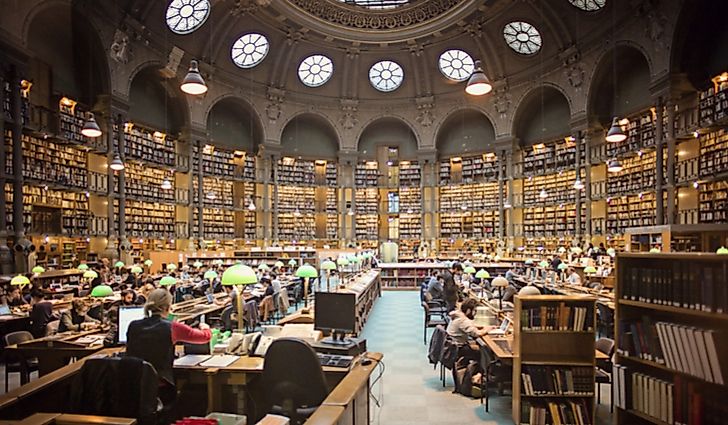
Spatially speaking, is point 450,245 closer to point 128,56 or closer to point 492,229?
point 492,229

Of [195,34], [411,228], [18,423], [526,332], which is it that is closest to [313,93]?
[195,34]

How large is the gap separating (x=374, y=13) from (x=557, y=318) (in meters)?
21.7

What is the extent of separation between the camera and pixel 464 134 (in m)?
26.8

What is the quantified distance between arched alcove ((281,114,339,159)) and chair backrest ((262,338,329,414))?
→ 23.6 metres

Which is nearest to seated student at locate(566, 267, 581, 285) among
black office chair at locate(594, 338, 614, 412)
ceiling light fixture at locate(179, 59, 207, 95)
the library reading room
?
the library reading room

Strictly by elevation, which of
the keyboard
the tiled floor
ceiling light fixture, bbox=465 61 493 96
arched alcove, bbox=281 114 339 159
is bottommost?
the tiled floor

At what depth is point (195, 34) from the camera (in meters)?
20.6

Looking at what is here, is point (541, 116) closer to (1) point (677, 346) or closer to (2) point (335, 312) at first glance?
(2) point (335, 312)

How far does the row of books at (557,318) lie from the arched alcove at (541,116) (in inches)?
726

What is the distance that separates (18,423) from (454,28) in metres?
23.2

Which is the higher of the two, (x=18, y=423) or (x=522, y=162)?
(x=522, y=162)

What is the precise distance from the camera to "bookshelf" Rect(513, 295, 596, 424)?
4.62 meters

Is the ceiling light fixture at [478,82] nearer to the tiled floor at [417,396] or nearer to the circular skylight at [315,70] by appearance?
the tiled floor at [417,396]

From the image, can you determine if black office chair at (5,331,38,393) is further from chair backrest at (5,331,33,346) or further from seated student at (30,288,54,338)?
seated student at (30,288,54,338)
